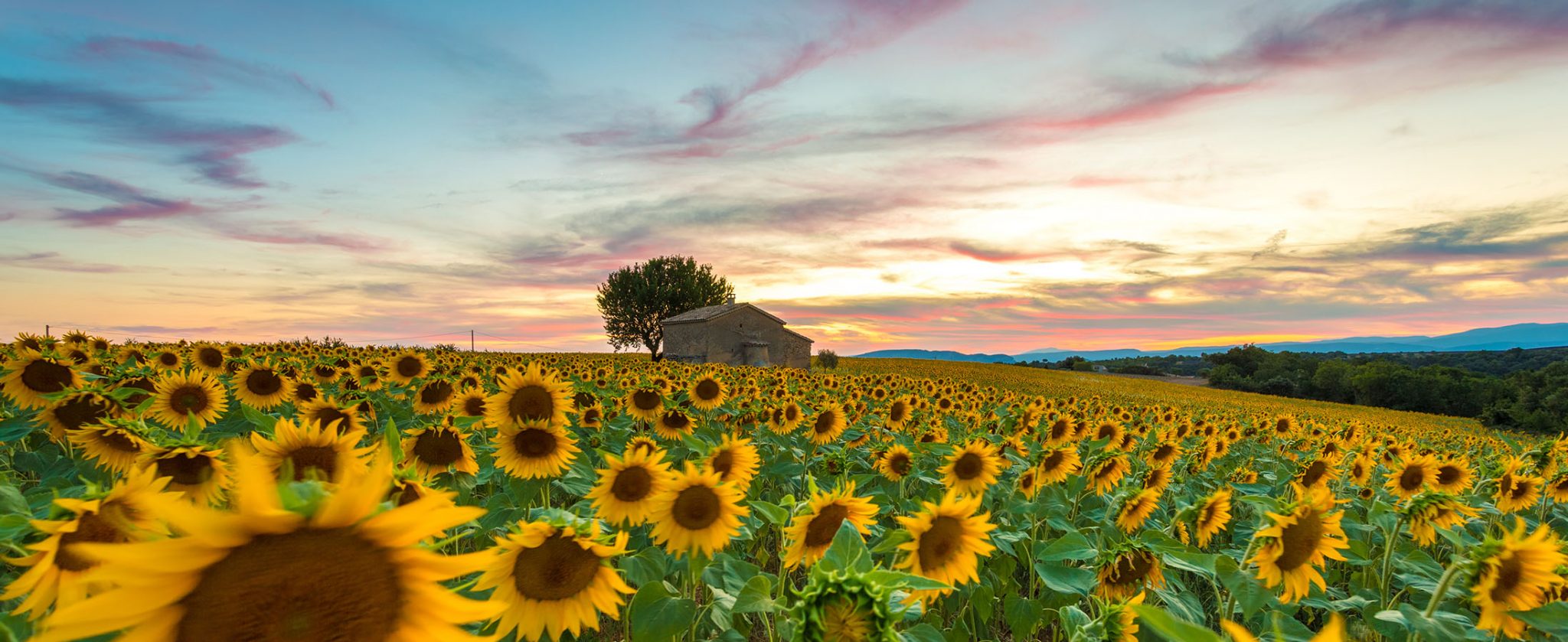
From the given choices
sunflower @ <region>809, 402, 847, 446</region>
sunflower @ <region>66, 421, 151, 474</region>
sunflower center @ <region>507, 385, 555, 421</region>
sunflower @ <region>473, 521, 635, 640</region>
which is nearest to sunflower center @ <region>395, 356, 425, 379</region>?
sunflower @ <region>66, 421, 151, 474</region>

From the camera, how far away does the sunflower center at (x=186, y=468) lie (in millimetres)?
2465

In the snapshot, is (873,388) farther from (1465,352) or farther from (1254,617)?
(1465,352)

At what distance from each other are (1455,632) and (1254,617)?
1.54 metres

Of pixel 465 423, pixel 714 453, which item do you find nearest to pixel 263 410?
pixel 465 423

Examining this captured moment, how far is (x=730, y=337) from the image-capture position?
1855 inches

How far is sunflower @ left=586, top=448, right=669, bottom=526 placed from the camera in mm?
3297

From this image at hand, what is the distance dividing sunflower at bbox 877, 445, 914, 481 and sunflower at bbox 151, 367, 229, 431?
17.0 ft

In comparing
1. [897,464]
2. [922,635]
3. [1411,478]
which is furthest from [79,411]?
[1411,478]

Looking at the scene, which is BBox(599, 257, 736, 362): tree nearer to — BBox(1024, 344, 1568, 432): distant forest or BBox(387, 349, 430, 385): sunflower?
BBox(1024, 344, 1568, 432): distant forest

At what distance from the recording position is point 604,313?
69.8 m

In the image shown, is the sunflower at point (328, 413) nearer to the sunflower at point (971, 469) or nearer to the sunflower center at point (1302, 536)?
the sunflower at point (971, 469)

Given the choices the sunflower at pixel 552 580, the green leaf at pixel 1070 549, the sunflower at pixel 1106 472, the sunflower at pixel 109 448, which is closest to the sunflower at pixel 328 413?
the sunflower at pixel 109 448

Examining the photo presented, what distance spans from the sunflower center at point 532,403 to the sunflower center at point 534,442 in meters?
0.32

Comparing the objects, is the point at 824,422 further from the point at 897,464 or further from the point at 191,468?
the point at 191,468
